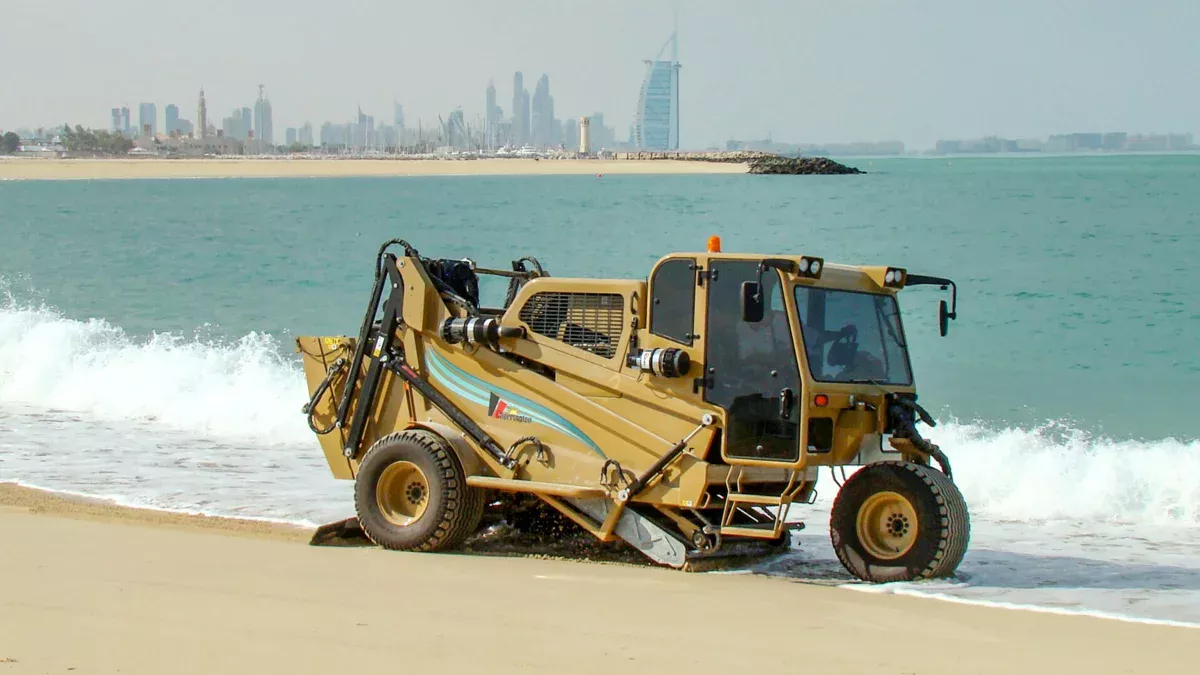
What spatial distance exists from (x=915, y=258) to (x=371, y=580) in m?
33.1

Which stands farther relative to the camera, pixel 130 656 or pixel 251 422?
pixel 251 422

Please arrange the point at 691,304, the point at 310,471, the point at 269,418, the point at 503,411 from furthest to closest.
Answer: the point at 269,418 < the point at 310,471 < the point at 503,411 < the point at 691,304

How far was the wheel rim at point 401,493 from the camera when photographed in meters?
10.0

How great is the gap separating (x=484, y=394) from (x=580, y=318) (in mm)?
827

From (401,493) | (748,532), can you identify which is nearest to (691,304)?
(748,532)

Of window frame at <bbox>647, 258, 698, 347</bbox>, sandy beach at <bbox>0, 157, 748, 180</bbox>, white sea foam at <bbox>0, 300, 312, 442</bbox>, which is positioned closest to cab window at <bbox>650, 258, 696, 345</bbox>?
window frame at <bbox>647, 258, 698, 347</bbox>

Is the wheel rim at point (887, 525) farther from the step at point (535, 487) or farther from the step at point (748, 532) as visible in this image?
the step at point (535, 487)

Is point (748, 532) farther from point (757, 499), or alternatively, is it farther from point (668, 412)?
point (668, 412)

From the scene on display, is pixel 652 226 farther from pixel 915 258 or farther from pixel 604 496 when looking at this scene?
pixel 604 496

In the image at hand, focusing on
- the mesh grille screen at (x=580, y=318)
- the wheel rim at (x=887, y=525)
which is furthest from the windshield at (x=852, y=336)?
the mesh grille screen at (x=580, y=318)

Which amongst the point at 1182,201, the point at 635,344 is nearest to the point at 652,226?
the point at 1182,201

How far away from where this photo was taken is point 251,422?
55.9ft

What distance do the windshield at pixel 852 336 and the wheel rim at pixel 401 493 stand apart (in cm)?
275

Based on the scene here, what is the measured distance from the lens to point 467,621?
7.75 metres
